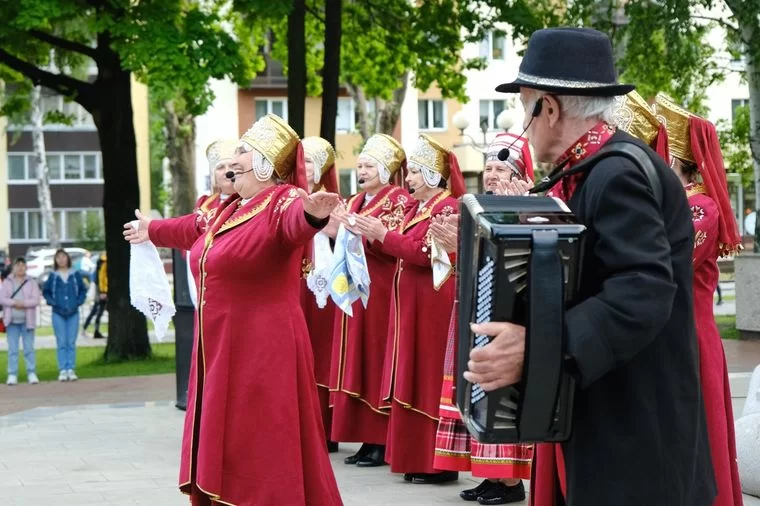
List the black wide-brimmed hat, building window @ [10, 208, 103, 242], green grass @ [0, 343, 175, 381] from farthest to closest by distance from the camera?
building window @ [10, 208, 103, 242] → green grass @ [0, 343, 175, 381] → the black wide-brimmed hat

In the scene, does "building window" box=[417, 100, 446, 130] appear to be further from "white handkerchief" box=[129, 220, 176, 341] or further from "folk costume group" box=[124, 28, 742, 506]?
"white handkerchief" box=[129, 220, 176, 341]

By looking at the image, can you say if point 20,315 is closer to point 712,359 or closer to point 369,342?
point 369,342

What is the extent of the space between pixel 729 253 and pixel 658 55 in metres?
15.8

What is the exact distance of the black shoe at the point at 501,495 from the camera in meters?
8.04

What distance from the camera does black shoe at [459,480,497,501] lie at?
816 centimetres

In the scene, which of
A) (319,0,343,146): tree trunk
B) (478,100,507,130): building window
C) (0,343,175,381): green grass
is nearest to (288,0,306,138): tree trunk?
(319,0,343,146): tree trunk

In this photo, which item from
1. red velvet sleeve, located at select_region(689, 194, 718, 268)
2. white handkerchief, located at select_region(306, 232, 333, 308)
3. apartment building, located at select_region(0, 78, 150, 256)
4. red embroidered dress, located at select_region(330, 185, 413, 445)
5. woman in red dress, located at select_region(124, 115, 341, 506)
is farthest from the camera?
apartment building, located at select_region(0, 78, 150, 256)

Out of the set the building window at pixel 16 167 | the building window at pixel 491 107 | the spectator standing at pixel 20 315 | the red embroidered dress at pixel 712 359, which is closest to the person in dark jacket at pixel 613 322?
the red embroidered dress at pixel 712 359

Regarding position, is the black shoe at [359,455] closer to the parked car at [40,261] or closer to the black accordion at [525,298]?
the black accordion at [525,298]

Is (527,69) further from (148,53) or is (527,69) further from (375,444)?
(148,53)

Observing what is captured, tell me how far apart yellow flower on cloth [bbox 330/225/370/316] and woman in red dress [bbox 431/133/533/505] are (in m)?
0.70

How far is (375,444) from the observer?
31.2ft

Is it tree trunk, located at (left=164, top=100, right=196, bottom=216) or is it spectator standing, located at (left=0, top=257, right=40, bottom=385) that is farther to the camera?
tree trunk, located at (left=164, top=100, right=196, bottom=216)

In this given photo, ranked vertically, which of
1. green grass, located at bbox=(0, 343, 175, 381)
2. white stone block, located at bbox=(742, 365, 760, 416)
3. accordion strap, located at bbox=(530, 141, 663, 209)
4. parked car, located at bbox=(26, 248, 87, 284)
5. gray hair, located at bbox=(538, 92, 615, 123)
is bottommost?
parked car, located at bbox=(26, 248, 87, 284)
